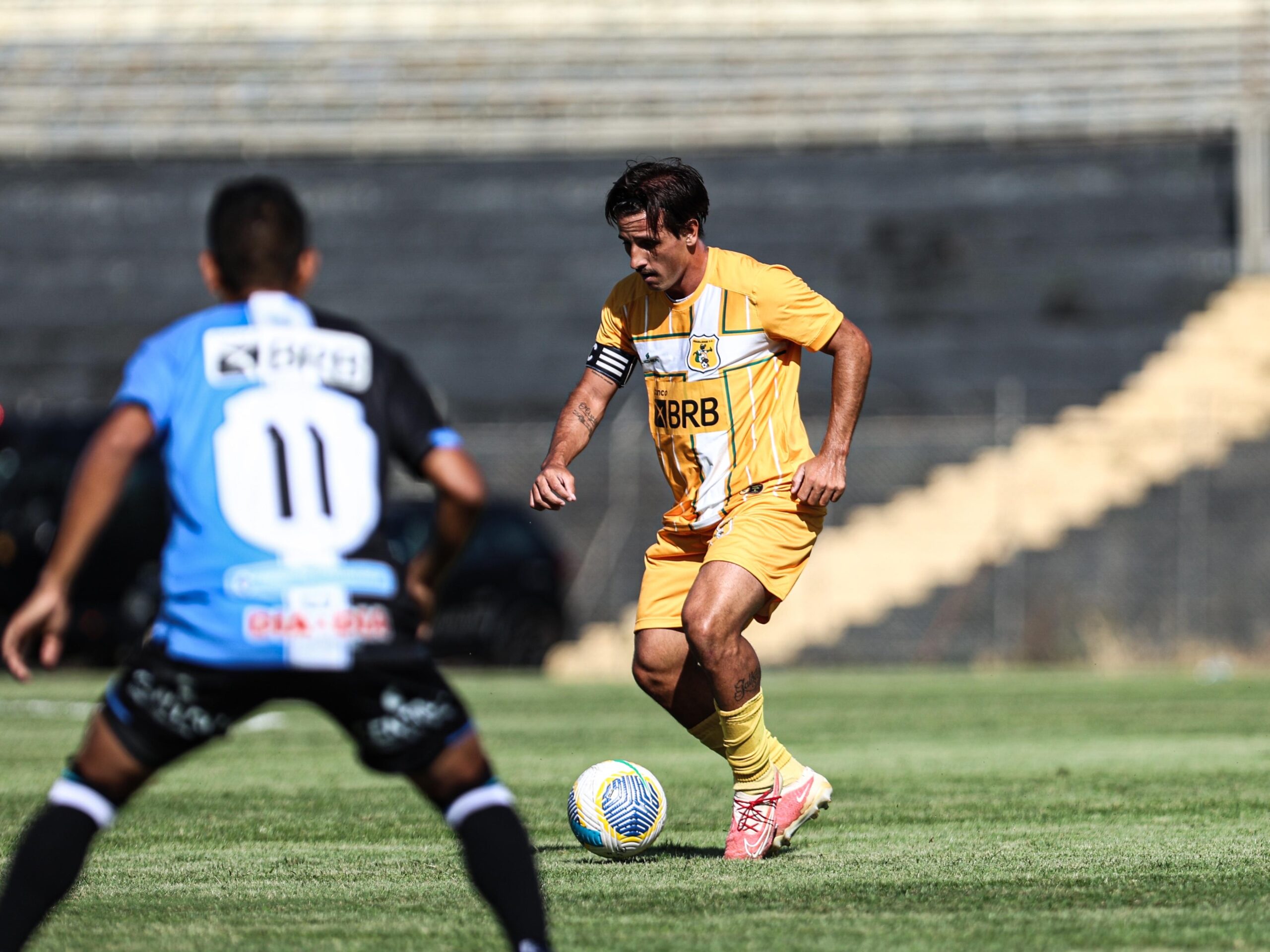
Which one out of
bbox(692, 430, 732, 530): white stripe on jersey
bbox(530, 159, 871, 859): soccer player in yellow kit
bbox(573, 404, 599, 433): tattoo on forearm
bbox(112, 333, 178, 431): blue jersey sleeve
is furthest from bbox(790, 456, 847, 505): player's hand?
bbox(112, 333, 178, 431): blue jersey sleeve

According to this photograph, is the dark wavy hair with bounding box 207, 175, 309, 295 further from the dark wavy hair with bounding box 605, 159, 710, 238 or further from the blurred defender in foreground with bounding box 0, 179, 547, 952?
the dark wavy hair with bounding box 605, 159, 710, 238

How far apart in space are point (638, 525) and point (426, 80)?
867 cm

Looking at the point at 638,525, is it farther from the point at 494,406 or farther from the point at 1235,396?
the point at 1235,396

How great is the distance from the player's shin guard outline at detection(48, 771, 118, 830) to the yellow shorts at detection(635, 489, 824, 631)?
2.55m

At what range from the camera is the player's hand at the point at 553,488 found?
5801 mm

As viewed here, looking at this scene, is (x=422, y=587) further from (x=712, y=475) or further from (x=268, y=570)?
(x=712, y=475)

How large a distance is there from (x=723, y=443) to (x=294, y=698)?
2608 mm

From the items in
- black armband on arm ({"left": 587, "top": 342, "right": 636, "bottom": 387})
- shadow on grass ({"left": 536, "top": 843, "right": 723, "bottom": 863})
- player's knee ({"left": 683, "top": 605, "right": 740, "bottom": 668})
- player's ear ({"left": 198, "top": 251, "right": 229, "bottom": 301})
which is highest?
player's ear ({"left": 198, "top": 251, "right": 229, "bottom": 301})

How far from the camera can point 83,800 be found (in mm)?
3980

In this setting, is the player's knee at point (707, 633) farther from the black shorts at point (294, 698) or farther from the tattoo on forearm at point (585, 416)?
the black shorts at point (294, 698)

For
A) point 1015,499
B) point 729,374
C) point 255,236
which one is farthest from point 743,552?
point 1015,499

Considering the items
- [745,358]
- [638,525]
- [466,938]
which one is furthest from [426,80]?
[466,938]

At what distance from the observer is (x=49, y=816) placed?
3.98m

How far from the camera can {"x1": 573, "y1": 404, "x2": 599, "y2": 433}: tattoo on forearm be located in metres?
6.44
